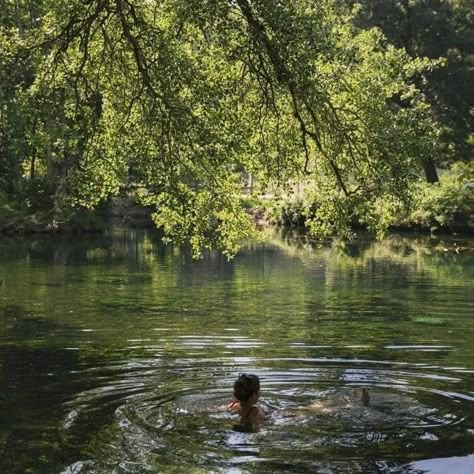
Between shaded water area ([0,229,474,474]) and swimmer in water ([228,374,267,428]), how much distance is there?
0.19 metres

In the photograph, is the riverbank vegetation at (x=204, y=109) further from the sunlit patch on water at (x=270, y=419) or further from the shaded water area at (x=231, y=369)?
the sunlit patch on water at (x=270, y=419)

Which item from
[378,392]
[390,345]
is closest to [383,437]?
[378,392]

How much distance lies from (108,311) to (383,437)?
12.5m

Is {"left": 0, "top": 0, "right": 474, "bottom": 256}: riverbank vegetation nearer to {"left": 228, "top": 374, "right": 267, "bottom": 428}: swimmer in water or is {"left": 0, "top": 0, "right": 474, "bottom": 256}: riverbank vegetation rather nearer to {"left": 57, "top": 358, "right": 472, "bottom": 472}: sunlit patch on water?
{"left": 57, "top": 358, "right": 472, "bottom": 472}: sunlit patch on water

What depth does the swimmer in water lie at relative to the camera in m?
9.95

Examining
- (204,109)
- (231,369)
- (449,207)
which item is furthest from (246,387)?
(449,207)

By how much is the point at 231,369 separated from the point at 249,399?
3.64 m

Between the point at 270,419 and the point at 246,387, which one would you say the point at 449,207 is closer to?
the point at 270,419

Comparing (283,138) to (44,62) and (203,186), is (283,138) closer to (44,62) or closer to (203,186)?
(203,186)

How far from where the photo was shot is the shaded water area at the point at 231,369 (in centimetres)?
895

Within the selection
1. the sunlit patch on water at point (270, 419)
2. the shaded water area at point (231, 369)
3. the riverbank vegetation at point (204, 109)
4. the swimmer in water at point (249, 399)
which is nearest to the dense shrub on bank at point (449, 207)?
the shaded water area at point (231, 369)

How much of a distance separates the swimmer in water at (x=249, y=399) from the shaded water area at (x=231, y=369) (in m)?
0.19

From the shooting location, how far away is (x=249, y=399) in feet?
32.7

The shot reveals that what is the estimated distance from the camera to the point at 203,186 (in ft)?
53.3
